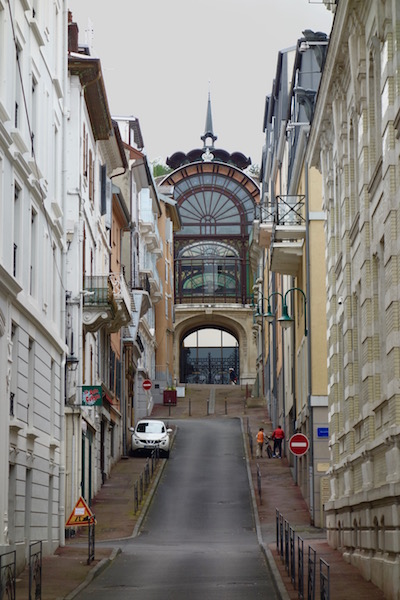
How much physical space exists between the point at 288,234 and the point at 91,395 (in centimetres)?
935

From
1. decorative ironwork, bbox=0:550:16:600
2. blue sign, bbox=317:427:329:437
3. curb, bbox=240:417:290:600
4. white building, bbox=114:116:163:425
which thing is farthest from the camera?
white building, bbox=114:116:163:425

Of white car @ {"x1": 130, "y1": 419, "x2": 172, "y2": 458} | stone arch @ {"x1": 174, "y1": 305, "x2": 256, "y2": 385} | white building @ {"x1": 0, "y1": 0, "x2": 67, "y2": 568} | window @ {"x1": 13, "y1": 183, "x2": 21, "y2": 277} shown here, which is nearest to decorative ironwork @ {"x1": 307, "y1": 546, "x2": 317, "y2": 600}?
white building @ {"x1": 0, "y1": 0, "x2": 67, "y2": 568}

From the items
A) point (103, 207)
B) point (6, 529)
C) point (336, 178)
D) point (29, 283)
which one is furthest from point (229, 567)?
point (103, 207)

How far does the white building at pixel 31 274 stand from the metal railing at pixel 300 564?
515cm

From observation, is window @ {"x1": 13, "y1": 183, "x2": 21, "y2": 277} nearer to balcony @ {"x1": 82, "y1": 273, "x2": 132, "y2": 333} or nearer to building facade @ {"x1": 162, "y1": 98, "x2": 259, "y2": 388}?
balcony @ {"x1": 82, "y1": 273, "x2": 132, "y2": 333}

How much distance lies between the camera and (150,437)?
51531mm

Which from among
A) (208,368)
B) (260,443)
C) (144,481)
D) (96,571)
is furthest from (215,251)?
(96,571)

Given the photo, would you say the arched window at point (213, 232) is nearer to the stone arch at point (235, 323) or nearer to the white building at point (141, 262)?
the stone arch at point (235, 323)

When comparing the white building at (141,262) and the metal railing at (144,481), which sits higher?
the white building at (141,262)

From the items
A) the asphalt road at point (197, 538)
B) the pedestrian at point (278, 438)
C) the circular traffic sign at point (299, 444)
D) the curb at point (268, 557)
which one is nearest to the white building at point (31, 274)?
the asphalt road at point (197, 538)

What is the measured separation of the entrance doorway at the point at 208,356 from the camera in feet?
309

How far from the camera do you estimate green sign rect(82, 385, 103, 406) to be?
33875 mm

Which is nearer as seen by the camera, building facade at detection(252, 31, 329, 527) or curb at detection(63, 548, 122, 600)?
curb at detection(63, 548, 122, 600)

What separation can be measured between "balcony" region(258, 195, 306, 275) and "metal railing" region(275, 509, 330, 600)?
14803 mm
